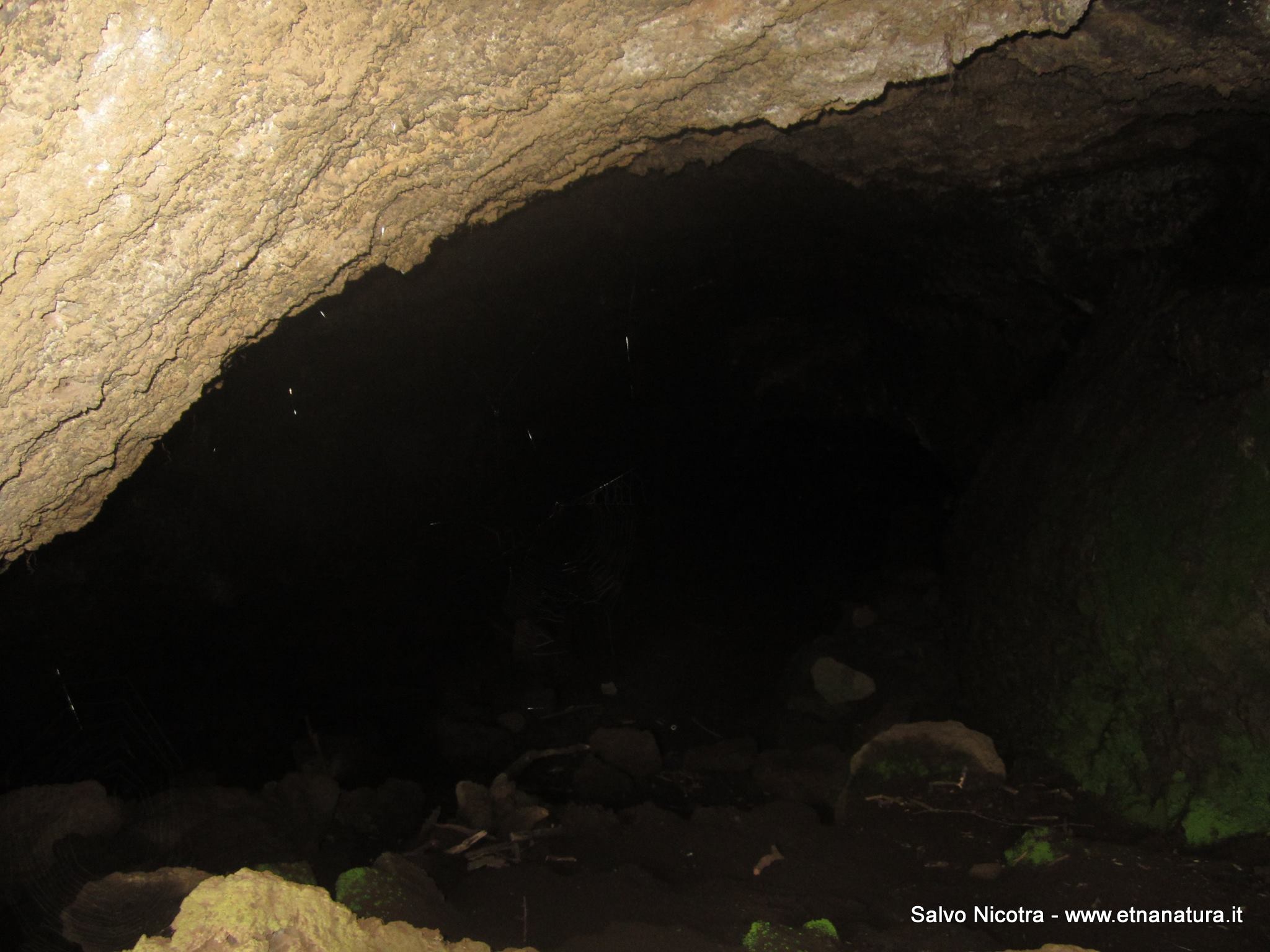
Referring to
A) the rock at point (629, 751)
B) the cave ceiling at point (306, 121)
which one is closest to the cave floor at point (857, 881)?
the rock at point (629, 751)

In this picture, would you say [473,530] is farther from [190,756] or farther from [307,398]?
[190,756]

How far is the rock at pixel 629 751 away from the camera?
448 centimetres

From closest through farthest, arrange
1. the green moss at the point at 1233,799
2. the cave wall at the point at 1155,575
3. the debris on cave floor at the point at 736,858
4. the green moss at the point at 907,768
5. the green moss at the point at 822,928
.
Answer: the green moss at the point at 822,928
the debris on cave floor at the point at 736,858
the green moss at the point at 1233,799
the cave wall at the point at 1155,575
the green moss at the point at 907,768

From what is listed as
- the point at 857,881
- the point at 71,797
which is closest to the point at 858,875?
the point at 857,881

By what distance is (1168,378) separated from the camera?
3277 millimetres

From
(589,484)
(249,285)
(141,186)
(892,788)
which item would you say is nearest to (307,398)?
(589,484)

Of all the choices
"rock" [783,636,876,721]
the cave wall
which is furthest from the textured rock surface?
Answer: "rock" [783,636,876,721]

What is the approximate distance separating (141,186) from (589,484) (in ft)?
17.8

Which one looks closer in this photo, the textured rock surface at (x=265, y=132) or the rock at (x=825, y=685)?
the textured rock surface at (x=265, y=132)

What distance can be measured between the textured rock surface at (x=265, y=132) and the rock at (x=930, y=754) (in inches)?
124

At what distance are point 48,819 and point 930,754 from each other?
13.4 ft

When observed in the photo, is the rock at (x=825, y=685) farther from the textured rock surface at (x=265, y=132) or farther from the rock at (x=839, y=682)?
the textured rock surface at (x=265, y=132)

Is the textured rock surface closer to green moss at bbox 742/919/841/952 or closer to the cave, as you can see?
the cave

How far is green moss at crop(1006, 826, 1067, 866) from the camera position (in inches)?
112
